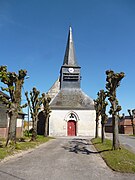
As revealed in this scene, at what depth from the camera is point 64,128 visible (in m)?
34.2

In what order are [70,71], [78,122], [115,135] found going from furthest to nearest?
[70,71]
[78,122]
[115,135]

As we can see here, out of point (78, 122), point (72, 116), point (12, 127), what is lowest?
point (78, 122)

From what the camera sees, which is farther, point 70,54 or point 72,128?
point 70,54

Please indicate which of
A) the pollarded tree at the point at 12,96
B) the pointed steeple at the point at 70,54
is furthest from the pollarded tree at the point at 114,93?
Result: the pointed steeple at the point at 70,54

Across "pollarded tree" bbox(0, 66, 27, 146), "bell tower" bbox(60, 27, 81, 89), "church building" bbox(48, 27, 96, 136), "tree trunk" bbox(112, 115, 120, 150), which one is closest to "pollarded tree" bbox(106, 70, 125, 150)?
"tree trunk" bbox(112, 115, 120, 150)

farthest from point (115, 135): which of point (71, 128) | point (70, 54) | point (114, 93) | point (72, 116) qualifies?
point (70, 54)

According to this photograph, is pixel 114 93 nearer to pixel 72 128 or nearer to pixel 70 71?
pixel 72 128

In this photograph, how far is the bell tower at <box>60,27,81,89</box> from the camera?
4000 cm

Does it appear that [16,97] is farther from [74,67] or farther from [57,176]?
[74,67]

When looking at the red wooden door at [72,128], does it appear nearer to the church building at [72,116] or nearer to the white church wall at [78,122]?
the church building at [72,116]

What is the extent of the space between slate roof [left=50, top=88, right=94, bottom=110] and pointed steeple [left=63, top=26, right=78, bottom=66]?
6.99m

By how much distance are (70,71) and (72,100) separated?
305 inches

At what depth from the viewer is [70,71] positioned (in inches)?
1625

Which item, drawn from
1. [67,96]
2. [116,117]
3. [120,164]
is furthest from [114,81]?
[67,96]
